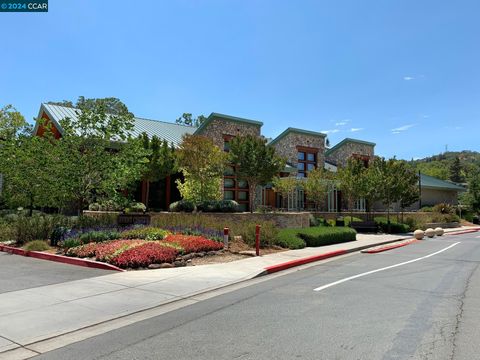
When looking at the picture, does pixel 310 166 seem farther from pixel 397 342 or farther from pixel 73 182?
pixel 397 342

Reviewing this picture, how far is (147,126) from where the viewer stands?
34.1 m

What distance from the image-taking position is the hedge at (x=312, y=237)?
17.8 meters

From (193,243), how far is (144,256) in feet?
8.53

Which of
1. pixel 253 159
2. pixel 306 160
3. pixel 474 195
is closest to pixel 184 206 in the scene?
pixel 253 159

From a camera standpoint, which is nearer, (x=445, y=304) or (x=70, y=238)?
(x=445, y=304)

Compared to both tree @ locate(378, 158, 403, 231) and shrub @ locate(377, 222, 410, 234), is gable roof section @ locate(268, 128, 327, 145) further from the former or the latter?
shrub @ locate(377, 222, 410, 234)

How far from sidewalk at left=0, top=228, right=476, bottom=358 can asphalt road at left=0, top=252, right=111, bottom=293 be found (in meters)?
0.52

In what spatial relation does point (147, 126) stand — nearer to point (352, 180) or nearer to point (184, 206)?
point (184, 206)

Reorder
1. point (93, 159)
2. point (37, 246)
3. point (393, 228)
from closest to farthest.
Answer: point (37, 246) → point (93, 159) → point (393, 228)

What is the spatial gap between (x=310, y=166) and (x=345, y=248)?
69.5 ft

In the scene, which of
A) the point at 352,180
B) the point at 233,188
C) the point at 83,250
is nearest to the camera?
the point at 83,250

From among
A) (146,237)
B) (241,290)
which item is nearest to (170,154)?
(146,237)

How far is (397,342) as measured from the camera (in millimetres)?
5656

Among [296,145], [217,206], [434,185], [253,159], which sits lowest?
[217,206]
